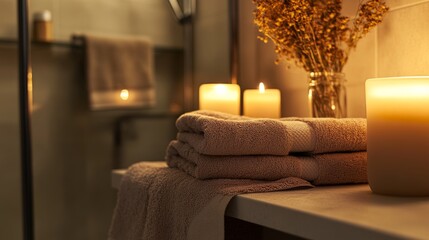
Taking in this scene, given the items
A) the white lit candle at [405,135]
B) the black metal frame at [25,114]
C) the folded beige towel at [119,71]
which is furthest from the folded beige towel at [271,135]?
the folded beige towel at [119,71]

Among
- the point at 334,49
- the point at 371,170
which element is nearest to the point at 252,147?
the point at 371,170

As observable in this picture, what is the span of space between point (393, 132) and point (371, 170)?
2.7 inches

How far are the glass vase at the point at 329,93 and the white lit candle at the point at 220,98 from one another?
8.7 inches

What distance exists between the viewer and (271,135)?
0.86 metres

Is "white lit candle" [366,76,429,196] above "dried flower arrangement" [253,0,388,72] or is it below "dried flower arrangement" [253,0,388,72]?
below

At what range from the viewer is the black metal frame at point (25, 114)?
5.00ft

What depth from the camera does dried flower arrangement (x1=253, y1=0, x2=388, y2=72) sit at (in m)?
1.05

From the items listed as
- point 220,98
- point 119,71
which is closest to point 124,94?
point 119,71

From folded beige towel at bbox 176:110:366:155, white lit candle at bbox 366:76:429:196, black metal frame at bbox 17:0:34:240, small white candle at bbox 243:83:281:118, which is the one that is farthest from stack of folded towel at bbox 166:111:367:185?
black metal frame at bbox 17:0:34:240

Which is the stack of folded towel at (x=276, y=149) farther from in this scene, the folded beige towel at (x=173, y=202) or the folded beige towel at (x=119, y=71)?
the folded beige towel at (x=119, y=71)

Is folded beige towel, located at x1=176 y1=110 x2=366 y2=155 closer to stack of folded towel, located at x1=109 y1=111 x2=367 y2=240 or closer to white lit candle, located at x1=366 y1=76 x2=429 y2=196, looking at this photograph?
stack of folded towel, located at x1=109 y1=111 x2=367 y2=240

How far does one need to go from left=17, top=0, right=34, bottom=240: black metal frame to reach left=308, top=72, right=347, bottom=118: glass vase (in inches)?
33.6

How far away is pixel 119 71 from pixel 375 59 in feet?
3.24

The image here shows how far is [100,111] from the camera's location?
1.84 meters
